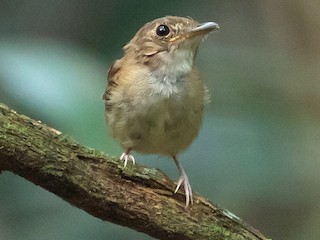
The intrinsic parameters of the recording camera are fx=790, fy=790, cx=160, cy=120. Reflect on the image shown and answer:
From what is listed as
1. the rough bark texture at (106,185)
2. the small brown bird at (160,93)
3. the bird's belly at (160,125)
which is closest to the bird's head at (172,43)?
the small brown bird at (160,93)

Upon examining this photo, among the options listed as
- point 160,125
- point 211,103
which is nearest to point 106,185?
point 160,125

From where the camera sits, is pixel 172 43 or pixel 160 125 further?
pixel 172 43

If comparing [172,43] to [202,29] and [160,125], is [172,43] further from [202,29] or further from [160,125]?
[160,125]

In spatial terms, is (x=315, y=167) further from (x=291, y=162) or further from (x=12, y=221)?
(x=12, y=221)

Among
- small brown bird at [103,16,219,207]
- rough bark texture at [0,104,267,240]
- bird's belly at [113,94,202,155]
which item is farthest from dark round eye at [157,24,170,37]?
rough bark texture at [0,104,267,240]

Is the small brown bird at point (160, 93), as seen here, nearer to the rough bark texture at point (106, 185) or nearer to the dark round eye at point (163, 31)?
the dark round eye at point (163, 31)

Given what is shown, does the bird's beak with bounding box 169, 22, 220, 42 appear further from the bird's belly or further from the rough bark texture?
the rough bark texture

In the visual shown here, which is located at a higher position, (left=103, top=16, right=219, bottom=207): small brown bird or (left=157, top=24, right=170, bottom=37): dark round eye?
(left=157, top=24, right=170, bottom=37): dark round eye
